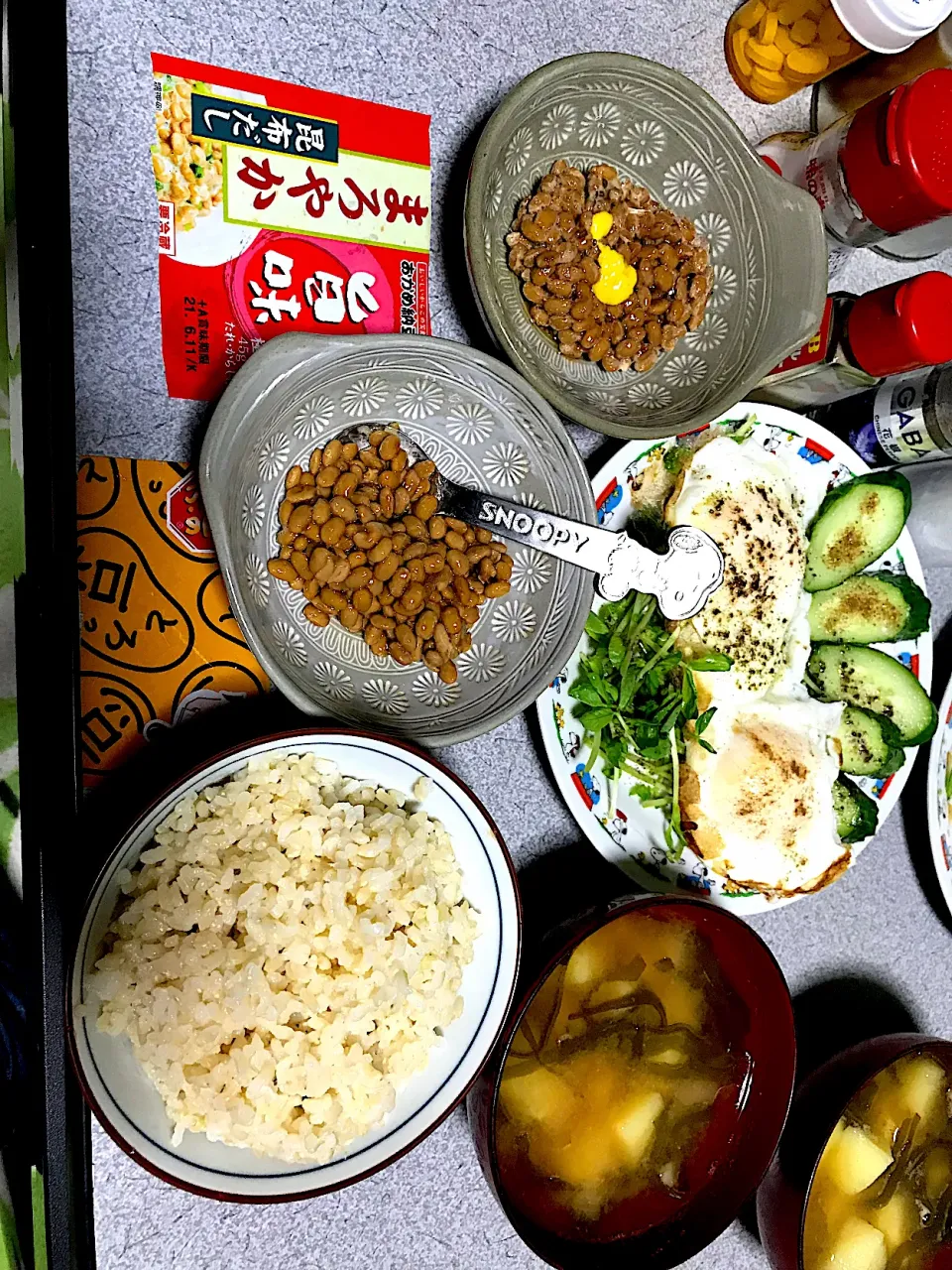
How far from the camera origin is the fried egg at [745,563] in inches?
44.6

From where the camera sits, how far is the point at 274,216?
105 cm

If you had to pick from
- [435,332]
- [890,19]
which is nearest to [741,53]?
[890,19]

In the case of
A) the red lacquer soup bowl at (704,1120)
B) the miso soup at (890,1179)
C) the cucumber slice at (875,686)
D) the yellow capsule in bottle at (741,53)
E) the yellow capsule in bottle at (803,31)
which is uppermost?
the yellow capsule in bottle at (803,31)

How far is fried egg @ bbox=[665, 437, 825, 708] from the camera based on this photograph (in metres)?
1.13

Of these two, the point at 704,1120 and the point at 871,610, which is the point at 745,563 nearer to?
the point at 871,610

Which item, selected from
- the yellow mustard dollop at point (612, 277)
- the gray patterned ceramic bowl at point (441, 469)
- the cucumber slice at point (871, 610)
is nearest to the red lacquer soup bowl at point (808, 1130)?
the cucumber slice at point (871, 610)

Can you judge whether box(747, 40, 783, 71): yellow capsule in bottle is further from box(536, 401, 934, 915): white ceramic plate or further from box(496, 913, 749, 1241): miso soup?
box(496, 913, 749, 1241): miso soup

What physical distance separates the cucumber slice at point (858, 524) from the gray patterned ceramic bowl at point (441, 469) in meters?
0.37

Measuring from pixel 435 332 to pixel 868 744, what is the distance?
762mm

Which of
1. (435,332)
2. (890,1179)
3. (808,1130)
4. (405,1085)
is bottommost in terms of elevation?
(890,1179)

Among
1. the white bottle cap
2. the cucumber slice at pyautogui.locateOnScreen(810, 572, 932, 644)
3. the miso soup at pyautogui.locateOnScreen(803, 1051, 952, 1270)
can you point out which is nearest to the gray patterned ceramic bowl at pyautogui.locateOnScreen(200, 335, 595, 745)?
the cucumber slice at pyautogui.locateOnScreen(810, 572, 932, 644)

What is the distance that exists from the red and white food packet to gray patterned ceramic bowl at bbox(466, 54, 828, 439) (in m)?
0.12

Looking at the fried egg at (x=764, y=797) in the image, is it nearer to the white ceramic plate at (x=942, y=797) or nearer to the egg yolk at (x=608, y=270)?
the white ceramic plate at (x=942, y=797)

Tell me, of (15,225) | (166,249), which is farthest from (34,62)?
(166,249)
